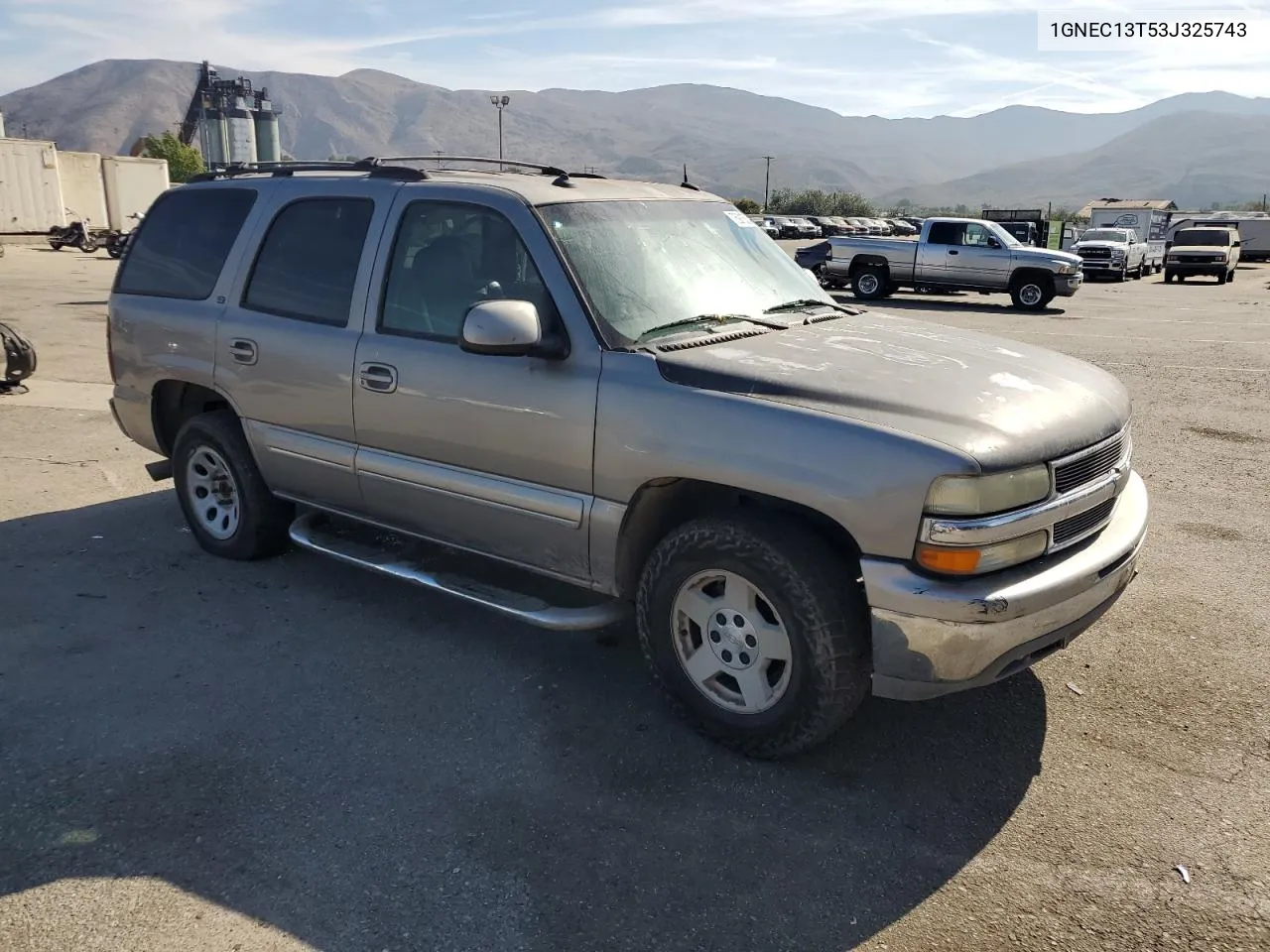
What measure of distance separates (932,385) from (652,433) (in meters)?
0.98

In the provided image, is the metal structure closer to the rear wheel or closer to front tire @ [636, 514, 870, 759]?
the rear wheel

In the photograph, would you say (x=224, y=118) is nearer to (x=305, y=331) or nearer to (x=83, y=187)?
(x=83, y=187)

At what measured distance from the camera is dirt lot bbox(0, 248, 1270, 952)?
2.72m

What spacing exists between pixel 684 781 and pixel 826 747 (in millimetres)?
573

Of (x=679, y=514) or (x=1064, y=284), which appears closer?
(x=679, y=514)

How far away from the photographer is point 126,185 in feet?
146

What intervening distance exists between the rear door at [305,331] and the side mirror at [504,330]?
1018mm

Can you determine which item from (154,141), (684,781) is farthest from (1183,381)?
(154,141)

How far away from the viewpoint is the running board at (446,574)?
3.78m

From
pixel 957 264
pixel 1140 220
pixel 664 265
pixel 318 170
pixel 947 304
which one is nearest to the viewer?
pixel 664 265

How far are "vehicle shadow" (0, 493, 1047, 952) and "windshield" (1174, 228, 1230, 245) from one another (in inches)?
1287

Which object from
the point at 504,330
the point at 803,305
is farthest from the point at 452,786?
the point at 803,305

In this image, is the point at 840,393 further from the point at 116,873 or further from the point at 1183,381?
the point at 1183,381

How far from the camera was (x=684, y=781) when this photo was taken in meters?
3.36
